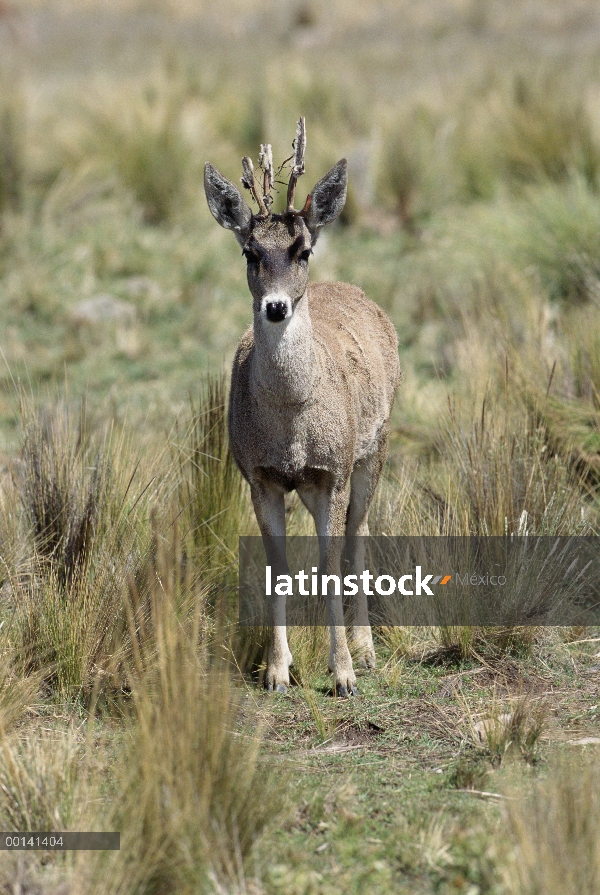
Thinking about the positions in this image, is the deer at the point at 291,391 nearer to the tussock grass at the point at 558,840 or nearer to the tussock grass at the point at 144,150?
the tussock grass at the point at 558,840

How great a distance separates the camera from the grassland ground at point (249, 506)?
11.4 ft

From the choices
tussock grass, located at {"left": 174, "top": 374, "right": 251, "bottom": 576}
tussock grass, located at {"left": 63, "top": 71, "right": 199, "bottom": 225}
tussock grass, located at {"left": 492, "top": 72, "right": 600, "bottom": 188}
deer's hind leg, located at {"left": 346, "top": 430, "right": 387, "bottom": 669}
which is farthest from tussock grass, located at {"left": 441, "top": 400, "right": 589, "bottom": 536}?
tussock grass, located at {"left": 63, "top": 71, "right": 199, "bottom": 225}

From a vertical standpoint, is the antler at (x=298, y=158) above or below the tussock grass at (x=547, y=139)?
below

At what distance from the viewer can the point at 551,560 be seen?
557cm

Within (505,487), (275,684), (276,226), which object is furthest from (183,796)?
(505,487)

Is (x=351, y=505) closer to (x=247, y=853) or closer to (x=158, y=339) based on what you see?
(x=247, y=853)

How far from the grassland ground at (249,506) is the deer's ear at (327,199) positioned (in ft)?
3.76

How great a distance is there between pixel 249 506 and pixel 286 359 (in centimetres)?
141

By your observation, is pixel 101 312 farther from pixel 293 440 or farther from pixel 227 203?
pixel 293 440

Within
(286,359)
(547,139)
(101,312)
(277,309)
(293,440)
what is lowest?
(293,440)

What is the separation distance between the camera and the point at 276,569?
5.11 m

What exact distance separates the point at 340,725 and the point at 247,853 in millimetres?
1315

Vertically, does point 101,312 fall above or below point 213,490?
above

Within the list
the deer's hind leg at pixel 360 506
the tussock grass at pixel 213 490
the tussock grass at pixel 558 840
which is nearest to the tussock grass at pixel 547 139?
the deer's hind leg at pixel 360 506
